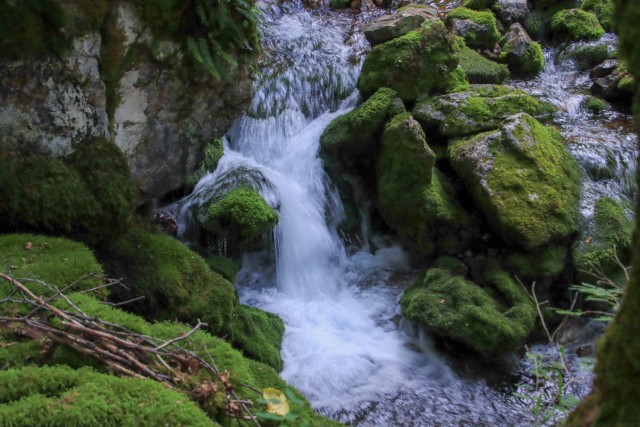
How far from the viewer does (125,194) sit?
14.9 feet

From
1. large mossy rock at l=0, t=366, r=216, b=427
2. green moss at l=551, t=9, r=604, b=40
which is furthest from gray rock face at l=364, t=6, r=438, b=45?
large mossy rock at l=0, t=366, r=216, b=427

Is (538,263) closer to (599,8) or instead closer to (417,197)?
(417,197)

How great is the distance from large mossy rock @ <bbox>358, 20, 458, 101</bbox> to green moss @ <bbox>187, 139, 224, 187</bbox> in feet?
10.0

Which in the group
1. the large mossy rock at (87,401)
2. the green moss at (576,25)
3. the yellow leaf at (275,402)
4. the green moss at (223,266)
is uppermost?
the green moss at (576,25)

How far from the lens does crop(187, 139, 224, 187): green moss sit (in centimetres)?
753

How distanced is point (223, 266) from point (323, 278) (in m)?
2.04

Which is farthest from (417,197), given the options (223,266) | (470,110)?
(223,266)

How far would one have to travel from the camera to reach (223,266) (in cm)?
656

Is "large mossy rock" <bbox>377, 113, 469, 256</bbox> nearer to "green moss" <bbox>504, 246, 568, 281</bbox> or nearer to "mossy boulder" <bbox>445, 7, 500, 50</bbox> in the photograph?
"green moss" <bbox>504, 246, 568, 281</bbox>

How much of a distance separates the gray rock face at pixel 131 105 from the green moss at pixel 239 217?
980mm

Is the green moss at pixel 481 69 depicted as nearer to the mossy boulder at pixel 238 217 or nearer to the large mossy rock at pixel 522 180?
the large mossy rock at pixel 522 180

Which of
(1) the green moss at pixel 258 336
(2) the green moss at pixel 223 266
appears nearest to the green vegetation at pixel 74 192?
(1) the green moss at pixel 258 336

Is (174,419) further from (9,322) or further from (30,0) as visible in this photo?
(30,0)

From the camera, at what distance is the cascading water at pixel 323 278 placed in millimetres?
5602
